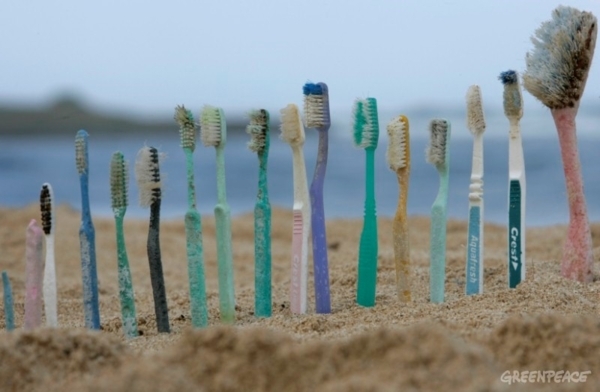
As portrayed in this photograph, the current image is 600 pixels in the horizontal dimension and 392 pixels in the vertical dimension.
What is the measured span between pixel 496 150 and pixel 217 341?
16.1 metres

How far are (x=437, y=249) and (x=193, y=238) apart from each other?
1.02 meters

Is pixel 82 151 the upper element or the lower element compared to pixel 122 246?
upper

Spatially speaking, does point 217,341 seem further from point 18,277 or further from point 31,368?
point 18,277

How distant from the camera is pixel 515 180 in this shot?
3939 millimetres

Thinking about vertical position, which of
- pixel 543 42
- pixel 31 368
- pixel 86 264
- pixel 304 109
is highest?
pixel 543 42

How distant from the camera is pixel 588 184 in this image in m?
13.0

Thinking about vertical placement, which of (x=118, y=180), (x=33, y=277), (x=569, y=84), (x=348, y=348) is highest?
(x=569, y=84)

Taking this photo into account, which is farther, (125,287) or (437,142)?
(437,142)

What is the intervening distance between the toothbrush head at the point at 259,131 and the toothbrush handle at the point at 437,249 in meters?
0.76

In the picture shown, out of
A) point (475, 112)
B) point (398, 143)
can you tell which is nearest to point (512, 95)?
point (475, 112)

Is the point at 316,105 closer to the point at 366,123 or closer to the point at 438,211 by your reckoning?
the point at 366,123

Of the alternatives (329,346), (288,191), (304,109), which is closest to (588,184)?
(288,191)

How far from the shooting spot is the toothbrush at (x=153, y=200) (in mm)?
3600

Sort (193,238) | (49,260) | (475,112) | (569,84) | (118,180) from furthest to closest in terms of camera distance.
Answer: (569,84) < (475,112) < (193,238) < (118,180) < (49,260)
